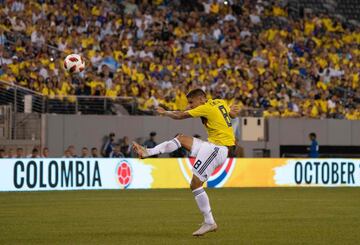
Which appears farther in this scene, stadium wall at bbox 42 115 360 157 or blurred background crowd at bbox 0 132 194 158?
stadium wall at bbox 42 115 360 157

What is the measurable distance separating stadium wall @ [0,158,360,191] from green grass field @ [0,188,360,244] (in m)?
1.19

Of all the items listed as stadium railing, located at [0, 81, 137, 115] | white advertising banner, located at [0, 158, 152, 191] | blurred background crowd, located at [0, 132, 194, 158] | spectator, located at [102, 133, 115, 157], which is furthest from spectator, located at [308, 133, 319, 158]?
white advertising banner, located at [0, 158, 152, 191]

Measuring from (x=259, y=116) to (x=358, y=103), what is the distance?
4.89m

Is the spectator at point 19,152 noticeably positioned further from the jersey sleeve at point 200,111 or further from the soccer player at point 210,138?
the jersey sleeve at point 200,111

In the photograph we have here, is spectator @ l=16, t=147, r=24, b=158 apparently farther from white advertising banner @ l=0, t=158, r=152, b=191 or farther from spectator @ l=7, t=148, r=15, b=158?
white advertising banner @ l=0, t=158, r=152, b=191

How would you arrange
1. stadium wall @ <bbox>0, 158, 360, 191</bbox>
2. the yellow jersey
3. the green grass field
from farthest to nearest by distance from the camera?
stadium wall @ <bbox>0, 158, 360, 191</bbox> → the yellow jersey → the green grass field

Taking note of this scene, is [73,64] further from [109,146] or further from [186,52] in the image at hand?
[186,52]

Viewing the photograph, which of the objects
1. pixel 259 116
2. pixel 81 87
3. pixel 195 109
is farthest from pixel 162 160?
pixel 195 109

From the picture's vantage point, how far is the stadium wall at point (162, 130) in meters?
31.1

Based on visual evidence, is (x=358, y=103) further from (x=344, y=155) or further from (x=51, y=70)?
(x=51, y=70)

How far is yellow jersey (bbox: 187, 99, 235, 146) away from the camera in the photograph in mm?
13992

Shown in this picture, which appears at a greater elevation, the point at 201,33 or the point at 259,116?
the point at 201,33

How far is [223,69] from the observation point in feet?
115

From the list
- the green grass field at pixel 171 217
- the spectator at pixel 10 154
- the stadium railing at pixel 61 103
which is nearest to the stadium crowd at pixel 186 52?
the stadium railing at pixel 61 103
